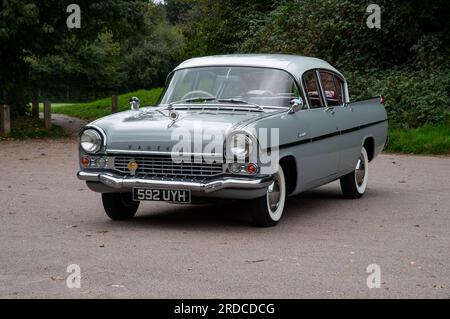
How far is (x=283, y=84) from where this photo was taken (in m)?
9.89

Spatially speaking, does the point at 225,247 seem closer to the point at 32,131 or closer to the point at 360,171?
the point at 360,171

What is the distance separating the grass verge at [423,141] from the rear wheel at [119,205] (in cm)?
967

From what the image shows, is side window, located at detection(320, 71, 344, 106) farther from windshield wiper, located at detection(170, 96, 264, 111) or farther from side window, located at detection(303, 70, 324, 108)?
windshield wiper, located at detection(170, 96, 264, 111)

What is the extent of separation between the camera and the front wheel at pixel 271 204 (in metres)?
8.86

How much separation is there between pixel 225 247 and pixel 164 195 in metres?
1.00

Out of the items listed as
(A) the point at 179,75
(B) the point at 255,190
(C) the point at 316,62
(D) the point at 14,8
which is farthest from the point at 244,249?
(D) the point at 14,8

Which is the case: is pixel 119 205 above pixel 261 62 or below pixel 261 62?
below

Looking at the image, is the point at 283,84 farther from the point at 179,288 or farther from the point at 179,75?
the point at 179,288

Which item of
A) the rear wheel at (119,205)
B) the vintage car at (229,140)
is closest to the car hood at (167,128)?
the vintage car at (229,140)

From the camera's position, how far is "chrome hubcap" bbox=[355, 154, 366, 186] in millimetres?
11750

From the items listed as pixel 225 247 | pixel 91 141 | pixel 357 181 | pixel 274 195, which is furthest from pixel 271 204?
pixel 357 181

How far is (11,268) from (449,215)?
5250 mm

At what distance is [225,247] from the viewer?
26.2ft

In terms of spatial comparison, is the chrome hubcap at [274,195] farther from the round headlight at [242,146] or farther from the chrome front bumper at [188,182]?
the round headlight at [242,146]
